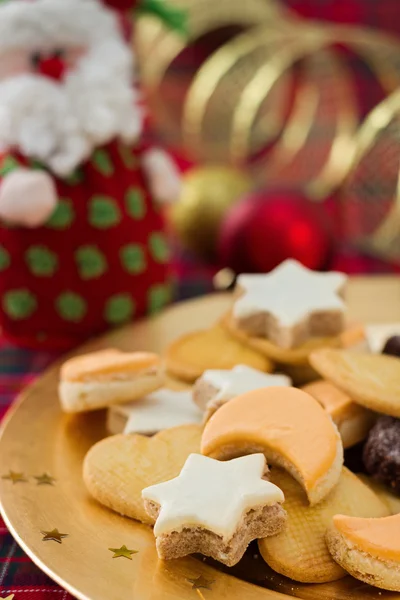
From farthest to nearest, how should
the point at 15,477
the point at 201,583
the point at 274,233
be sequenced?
the point at 274,233 → the point at 15,477 → the point at 201,583

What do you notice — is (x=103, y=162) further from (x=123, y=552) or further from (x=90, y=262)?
(x=123, y=552)

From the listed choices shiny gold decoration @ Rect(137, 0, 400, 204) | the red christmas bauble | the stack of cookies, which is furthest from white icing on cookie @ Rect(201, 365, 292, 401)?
shiny gold decoration @ Rect(137, 0, 400, 204)

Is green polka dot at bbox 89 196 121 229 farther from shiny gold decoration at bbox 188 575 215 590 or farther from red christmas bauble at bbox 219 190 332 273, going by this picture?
shiny gold decoration at bbox 188 575 215 590

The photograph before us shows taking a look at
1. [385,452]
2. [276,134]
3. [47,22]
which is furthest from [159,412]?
[276,134]

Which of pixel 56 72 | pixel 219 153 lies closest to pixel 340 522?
pixel 56 72

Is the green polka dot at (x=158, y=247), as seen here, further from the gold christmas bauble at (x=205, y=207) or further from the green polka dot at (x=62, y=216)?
the gold christmas bauble at (x=205, y=207)

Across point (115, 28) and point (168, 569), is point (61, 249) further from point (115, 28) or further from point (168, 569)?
point (168, 569)
